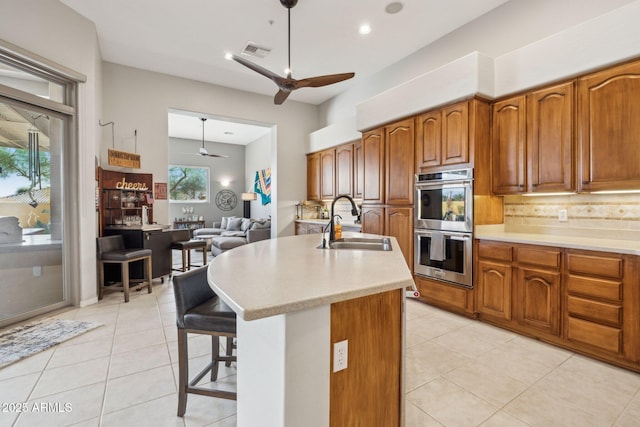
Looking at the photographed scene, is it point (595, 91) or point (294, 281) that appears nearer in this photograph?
point (294, 281)

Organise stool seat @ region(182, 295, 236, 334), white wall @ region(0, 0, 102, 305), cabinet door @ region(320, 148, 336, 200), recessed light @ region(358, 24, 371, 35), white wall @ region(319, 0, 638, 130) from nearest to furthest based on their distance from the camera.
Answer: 1. stool seat @ region(182, 295, 236, 334)
2. white wall @ region(319, 0, 638, 130)
3. white wall @ region(0, 0, 102, 305)
4. recessed light @ region(358, 24, 371, 35)
5. cabinet door @ region(320, 148, 336, 200)

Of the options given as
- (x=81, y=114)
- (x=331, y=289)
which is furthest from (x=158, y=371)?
(x=81, y=114)

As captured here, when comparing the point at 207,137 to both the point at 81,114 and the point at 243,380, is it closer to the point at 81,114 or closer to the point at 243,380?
the point at 81,114

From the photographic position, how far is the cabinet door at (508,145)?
299 cm

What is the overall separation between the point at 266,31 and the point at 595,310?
4.37 m

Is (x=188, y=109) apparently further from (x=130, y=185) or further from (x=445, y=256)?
(x=445, y=256)

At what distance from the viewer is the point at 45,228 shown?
10.9ft

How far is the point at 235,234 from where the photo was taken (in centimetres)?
762

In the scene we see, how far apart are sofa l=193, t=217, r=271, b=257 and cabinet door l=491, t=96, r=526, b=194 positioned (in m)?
4.52

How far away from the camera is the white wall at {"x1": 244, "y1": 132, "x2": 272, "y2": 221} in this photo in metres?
9.26

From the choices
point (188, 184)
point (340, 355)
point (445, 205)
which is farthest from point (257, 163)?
point (340, 355)

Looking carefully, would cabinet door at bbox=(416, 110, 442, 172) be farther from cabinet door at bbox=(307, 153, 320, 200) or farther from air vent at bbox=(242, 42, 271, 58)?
cabinet door at bbox=(307, 153, 320, 200)

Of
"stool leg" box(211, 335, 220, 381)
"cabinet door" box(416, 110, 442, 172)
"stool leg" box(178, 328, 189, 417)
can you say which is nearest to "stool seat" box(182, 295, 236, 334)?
"stool leg" box(178, 328, 189, 417)

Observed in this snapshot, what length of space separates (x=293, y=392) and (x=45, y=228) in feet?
12.3
